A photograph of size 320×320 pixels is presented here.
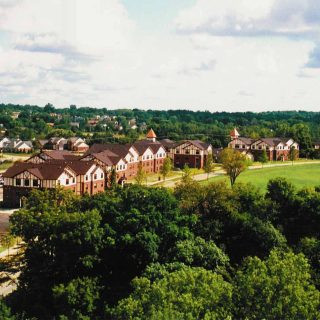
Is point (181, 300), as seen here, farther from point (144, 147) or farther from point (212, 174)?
point (144, 147)

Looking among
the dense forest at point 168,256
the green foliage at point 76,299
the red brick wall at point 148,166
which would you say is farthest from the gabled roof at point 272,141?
the green foliage at point 76,299

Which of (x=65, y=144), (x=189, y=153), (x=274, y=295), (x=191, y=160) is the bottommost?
(x=274, y=295)

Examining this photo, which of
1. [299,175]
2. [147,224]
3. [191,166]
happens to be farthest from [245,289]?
[191,166]

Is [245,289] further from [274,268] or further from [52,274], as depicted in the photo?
[52,274]

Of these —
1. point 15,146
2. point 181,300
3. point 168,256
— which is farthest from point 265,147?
point 181,300

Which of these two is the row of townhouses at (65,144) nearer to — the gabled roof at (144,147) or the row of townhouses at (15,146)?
the row of townhouses at (15,146)

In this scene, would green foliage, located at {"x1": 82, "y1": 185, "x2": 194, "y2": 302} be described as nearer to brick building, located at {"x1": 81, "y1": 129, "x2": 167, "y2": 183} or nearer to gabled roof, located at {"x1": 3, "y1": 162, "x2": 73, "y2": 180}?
gabled roof, located at {"x1": 3, "y1": 162, "x2": 73, "y2": 180}
